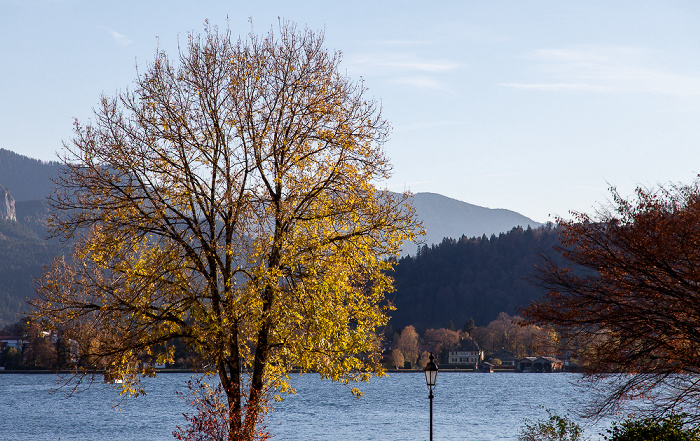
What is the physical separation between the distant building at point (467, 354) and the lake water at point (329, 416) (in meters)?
67.6

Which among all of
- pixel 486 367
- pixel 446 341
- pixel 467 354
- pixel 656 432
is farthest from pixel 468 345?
pixel 656 432

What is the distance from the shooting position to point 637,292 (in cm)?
2014

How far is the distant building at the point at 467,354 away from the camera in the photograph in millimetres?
191125

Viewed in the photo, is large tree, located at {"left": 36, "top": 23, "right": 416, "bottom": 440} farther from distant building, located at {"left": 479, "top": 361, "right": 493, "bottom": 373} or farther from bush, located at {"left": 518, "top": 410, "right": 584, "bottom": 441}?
distant building, located at {"left": 479, "top": 361, "right": 493, "bottom": 373}

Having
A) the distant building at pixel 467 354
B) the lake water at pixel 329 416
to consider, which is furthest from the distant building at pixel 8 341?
the distant building at pixel 467 354

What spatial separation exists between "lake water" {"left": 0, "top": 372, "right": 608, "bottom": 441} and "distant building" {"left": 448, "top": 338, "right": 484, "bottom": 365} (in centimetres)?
6760

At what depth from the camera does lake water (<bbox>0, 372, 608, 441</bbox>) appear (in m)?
59.0

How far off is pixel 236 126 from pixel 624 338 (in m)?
12.4

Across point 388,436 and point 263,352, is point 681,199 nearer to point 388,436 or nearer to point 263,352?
point 263,352

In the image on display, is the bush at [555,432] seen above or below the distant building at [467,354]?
below

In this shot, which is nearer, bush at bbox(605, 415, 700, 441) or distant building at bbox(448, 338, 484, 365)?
bush at bbox(605, 415, 700, 441)

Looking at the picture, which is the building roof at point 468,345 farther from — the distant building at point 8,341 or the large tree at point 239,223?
the large tree at point 239,223

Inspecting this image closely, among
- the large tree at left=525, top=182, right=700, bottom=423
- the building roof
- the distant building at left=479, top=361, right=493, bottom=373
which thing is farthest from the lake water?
the distant building at left=479, top=361, right=493, bottom=373

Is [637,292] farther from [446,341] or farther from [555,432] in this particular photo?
[446,341]
